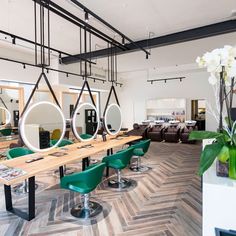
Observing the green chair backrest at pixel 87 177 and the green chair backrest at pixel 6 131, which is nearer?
the green chair backrest at pixel 87 177

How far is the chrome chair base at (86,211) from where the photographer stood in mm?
2861

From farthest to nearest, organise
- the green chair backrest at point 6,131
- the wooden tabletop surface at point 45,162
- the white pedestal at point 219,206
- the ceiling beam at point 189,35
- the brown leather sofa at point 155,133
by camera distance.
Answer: the brown leather sofa at point 155,133
the green chair backrest at point 6,131
the ceiling beam at point 189,35
the wooden tabletop surface at point 45,162
the white pedestal at point 219,206

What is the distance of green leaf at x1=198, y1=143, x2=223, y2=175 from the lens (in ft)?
4.27

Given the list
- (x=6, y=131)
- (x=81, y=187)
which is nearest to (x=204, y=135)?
(x=81, y=187)

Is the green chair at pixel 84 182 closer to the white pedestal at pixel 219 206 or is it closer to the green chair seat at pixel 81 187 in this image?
the green chair seat at pixel 81 187

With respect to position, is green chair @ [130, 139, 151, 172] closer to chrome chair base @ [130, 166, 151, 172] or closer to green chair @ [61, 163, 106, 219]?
chrome chair base @ [130, 166, 151, 172]

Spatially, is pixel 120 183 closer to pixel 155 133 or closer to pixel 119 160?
pixel 119 160

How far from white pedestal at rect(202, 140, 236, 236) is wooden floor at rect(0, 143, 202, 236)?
4.37 ft

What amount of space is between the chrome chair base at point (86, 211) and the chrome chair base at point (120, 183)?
789 mm

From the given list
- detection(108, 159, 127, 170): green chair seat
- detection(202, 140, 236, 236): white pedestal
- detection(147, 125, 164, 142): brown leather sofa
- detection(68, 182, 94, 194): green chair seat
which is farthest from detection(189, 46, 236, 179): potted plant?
detection(147, 125, 164, 142): brown leather sofa

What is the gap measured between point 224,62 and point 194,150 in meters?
6.49

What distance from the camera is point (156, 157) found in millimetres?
6320

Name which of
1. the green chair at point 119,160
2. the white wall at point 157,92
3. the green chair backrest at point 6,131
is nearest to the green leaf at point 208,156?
the green chair at point 119,160

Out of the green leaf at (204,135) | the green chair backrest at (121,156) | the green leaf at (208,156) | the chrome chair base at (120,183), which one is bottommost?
the chrome chair base at (120,183)
